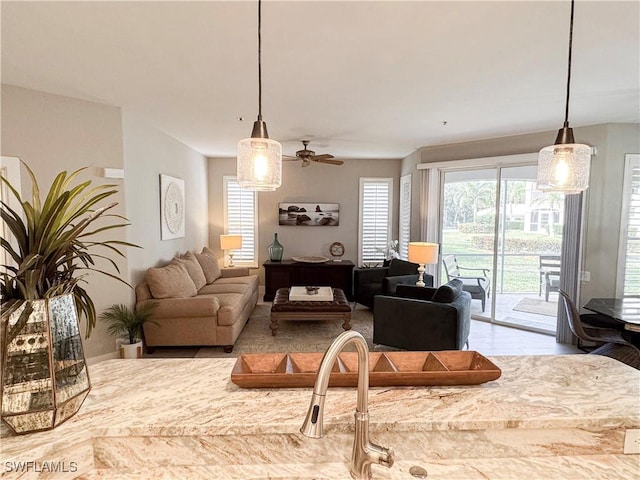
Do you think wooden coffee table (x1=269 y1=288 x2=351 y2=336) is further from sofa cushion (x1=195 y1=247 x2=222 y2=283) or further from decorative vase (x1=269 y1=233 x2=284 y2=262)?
decorative vase (x1=269 y1=233 x2=284 y2=262)

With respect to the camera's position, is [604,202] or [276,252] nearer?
[604,202]

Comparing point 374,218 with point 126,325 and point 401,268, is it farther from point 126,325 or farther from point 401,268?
point 126,325

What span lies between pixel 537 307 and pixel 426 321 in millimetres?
2343

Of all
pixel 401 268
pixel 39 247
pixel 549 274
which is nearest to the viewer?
pixel 39 247

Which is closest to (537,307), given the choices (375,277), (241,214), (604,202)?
(604,202)

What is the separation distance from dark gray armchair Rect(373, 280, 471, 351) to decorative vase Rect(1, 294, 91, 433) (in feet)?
10.1

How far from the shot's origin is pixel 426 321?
139 inches

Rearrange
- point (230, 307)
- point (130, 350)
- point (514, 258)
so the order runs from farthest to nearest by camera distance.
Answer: point (514, 258)
point (230, 307)
point (130, 350)

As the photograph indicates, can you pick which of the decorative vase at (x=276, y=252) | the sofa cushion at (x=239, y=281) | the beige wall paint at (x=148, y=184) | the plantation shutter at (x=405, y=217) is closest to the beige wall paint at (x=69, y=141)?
the beige wall paint at (x=148, y=184)

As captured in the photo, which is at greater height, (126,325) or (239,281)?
(239,281)

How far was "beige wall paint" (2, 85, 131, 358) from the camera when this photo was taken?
10.1 ft

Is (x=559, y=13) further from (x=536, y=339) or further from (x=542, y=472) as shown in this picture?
(x=536, y=339)

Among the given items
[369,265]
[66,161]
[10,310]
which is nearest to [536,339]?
[369,265]

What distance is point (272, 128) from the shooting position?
14.4 ft
